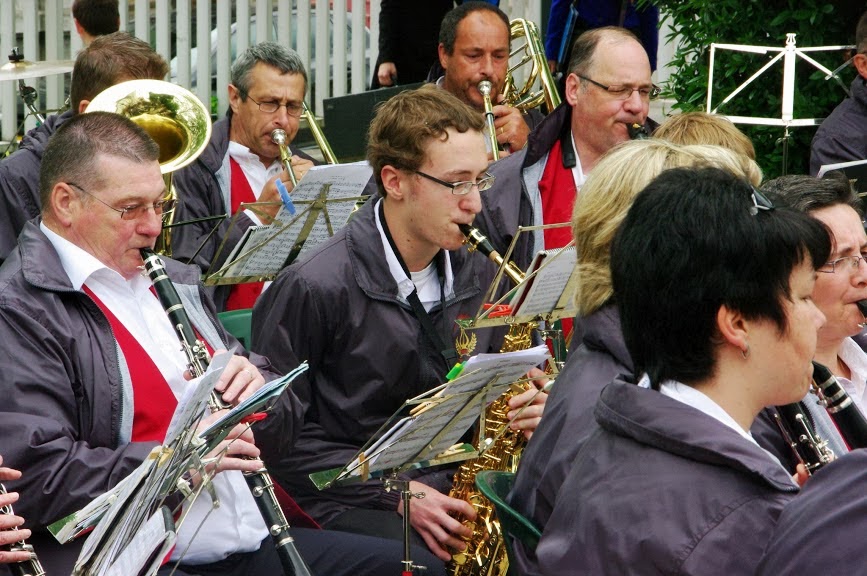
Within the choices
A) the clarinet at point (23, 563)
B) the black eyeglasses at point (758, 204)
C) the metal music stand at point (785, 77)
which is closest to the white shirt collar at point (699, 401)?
the black eyeglasses at point (758, 204)

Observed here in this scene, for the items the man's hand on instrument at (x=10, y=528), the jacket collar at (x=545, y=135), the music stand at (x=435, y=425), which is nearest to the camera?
the man's hand on instrument at (x=10, y=528)

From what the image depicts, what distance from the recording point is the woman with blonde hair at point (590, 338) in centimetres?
267

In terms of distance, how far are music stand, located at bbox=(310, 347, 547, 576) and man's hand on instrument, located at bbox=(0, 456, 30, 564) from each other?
2.20ft

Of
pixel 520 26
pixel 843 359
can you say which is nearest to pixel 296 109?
pixel 520 26

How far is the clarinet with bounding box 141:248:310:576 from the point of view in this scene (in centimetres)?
313

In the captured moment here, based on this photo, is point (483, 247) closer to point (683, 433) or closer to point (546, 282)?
point (546, 282)

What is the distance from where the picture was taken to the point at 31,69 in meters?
7.45

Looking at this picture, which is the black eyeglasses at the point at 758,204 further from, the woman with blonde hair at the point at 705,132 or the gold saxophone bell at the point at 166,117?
the gold saxophone bell at the point at 166,117

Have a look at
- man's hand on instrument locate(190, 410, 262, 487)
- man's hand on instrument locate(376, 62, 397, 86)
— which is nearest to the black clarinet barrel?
man's hand on instrument locate(190, 410, 262, 487)

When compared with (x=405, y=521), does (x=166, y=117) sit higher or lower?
higher

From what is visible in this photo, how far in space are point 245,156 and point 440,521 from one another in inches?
103

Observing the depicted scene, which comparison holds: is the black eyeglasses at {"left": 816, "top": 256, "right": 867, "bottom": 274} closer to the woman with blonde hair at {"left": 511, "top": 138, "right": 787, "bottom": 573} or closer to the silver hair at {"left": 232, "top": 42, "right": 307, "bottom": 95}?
the woman with blonde hair at {"left": 511, "top": 138, "right": 787, "bottom": 573}

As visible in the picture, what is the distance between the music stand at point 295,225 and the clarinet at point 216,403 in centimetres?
90

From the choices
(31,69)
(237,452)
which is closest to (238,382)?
(237,452)
